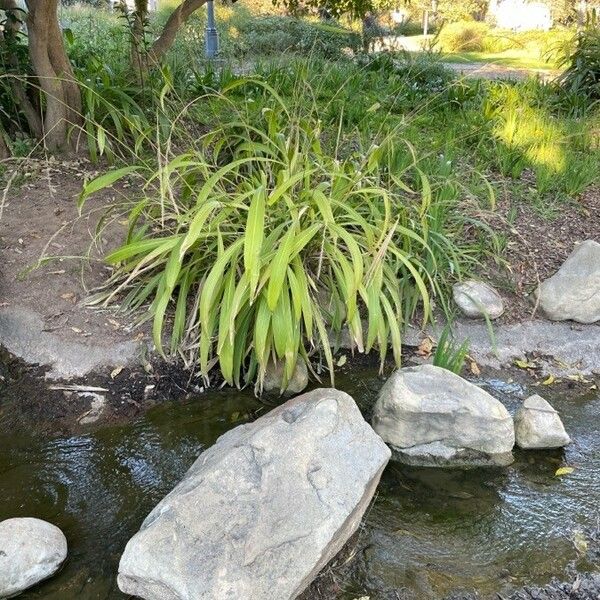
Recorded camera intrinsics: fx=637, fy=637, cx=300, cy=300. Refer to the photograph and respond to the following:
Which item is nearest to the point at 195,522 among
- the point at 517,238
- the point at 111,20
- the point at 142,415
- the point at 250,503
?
the point at 250,503

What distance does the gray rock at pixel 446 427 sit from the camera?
250cm

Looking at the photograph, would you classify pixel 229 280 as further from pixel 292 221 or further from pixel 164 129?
pixel 164 129

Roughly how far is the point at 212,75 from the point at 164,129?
143 cm

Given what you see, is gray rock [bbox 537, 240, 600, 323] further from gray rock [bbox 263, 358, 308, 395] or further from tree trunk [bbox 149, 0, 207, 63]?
tree trunk [bbox 149, 0, 207, 63]

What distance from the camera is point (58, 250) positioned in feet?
11.2

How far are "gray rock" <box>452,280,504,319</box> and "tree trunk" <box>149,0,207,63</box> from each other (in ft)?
8.72

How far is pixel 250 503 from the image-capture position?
193cm

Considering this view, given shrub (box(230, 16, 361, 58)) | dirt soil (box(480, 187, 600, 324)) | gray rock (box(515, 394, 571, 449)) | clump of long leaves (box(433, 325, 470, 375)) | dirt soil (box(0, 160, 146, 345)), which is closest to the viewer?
gray rock (box(515, 394, 571, 449))

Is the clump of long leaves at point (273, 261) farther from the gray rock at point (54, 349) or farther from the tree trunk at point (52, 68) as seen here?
the tree trunk at point (52, 68)

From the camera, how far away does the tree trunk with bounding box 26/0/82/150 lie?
381 centimetres

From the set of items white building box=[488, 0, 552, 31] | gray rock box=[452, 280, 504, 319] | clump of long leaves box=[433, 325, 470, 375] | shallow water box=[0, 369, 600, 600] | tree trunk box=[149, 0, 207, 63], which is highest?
white building box=[488, 0, 552, 31]

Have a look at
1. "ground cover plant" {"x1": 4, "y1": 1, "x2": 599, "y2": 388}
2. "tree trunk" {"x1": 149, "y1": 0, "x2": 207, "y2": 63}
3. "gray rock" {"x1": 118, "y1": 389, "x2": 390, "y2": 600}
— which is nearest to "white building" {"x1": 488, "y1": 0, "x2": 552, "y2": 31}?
"ground cover plant" {"x1": 4, "y1": 1, "x2": 599, "y2": 388}

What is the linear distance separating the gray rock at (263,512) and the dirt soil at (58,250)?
3.81ft

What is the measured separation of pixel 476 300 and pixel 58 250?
2.22m
